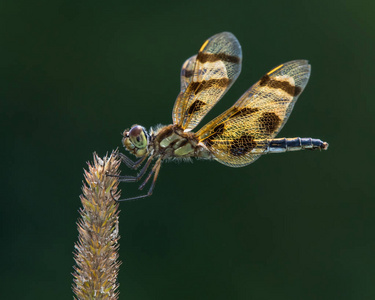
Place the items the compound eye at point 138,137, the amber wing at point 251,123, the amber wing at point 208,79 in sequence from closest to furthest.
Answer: the compound eye at point 138,137 → the amber wing at point 208,79 → the amber wing at point 251,123

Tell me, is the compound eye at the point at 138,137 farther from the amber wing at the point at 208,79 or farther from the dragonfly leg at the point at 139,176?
the amber wing at the point at 208,79

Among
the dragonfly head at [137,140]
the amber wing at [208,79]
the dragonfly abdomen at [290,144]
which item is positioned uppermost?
the amber wing at [208,79]

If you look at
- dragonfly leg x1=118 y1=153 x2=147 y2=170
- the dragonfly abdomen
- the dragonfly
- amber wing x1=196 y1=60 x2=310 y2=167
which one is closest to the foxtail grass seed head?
dragonfly leg x1=118 y1=153 x2=147 y2=170

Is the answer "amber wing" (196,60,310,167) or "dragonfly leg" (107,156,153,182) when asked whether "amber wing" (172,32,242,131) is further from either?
"dragonfly leg" (107,156,153,182)

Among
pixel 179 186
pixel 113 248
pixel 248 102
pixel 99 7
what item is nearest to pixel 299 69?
pixel 248 102

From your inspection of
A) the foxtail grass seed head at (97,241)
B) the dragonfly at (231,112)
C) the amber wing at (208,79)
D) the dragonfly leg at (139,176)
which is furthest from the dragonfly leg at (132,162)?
the foxtail grass seed head at (97,241)

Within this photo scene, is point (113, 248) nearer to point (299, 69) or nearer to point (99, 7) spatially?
point (299, 69)
